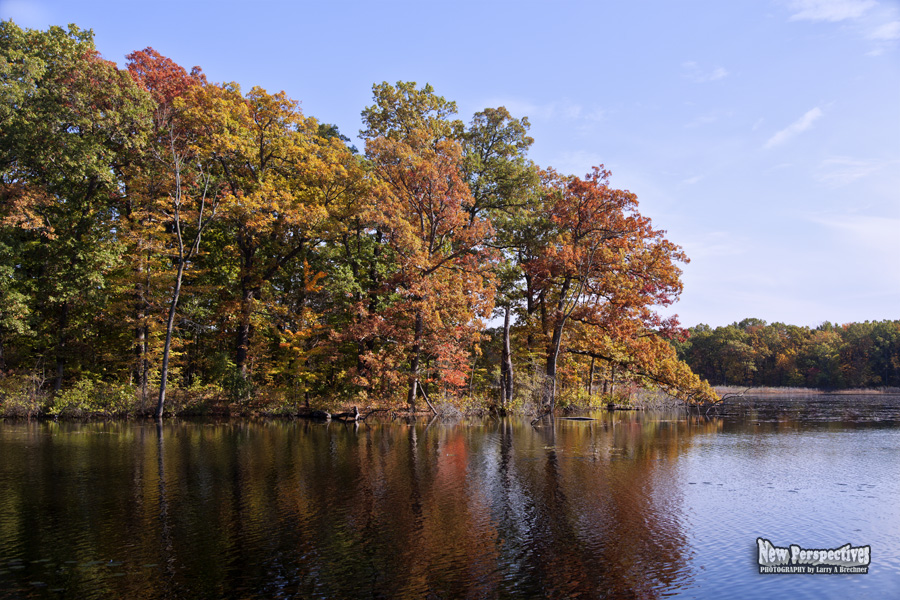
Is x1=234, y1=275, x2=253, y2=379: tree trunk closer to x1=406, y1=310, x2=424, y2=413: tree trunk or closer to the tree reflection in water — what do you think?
x1=406, y1=310, x2=424, y2=413: tree trunk

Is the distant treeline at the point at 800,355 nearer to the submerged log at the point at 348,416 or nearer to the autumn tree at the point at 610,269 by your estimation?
the autumn tree at the point at 610,269

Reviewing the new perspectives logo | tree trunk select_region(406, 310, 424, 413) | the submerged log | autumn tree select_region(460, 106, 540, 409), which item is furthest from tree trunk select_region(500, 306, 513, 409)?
the new perspectives logo

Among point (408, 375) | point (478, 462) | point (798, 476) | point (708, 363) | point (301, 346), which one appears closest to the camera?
point (798, 476)

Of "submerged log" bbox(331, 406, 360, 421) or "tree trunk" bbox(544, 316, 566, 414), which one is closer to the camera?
"submerged log" bbox(331, 406, 360, 421)

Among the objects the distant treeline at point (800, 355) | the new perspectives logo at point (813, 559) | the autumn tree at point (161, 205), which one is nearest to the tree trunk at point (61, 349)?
the autumn tree at point (161, 205)

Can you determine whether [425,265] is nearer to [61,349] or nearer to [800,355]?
[61,349]

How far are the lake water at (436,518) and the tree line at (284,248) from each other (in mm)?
13860

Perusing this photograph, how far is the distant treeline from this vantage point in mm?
98062

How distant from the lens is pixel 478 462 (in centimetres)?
1789

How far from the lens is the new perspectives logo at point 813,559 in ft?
29.2

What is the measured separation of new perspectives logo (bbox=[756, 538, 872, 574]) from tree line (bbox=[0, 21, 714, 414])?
24896 mm

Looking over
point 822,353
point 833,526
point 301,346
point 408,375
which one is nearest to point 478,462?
point 833,526

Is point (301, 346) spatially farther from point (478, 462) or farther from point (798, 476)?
point (798, 476)

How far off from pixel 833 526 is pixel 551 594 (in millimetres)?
6556
